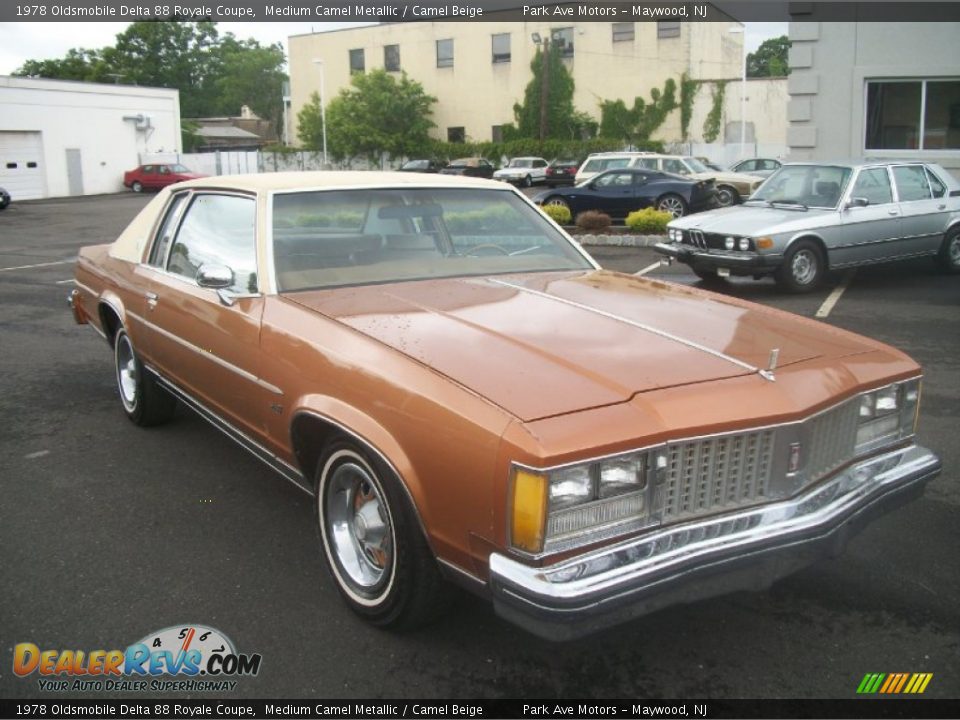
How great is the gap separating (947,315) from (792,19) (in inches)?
333

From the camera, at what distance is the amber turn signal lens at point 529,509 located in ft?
7.66

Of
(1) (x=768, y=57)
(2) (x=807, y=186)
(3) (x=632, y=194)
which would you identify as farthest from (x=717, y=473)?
(1) (x=768, y=57)

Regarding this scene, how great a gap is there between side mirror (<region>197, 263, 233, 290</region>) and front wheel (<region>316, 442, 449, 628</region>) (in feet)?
3.17

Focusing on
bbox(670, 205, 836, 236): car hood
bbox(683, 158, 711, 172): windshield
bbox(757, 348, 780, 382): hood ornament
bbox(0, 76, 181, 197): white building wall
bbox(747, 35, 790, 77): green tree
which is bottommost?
bbox(757, 348, 780, 382): hood ornament

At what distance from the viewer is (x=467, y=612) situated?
3.14 m

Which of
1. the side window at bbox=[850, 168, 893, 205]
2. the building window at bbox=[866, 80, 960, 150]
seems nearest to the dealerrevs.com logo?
the side window at bbox=[850, 168, 893, 205]

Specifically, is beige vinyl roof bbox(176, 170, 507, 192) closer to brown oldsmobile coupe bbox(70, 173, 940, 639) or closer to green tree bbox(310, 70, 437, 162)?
brown oldsmobile coupe bbox(70, 173, 940, 639)

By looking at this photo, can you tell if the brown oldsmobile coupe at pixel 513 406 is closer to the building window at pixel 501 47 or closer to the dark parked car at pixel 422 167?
the dark parked car at pixel 422 167

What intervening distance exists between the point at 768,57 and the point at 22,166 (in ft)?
239

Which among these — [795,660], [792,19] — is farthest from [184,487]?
[792,19]

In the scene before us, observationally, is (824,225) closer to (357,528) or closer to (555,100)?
(357,528)

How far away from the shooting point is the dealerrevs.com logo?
2.77 meters

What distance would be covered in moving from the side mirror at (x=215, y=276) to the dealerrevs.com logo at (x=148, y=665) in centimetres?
141

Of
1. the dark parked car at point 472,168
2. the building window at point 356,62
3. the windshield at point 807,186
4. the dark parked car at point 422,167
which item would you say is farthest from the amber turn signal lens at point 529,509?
the building window at point 356,62
